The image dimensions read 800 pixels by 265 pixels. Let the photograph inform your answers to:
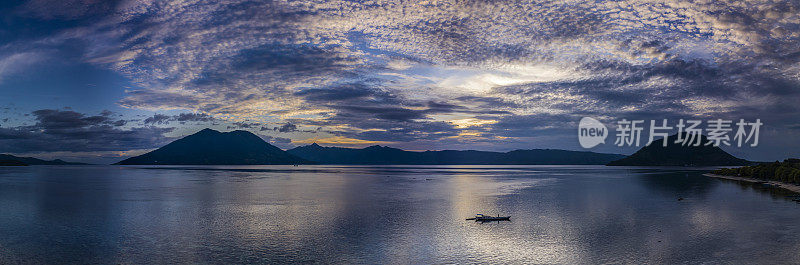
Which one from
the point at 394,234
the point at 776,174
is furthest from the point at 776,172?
the point at 394,234

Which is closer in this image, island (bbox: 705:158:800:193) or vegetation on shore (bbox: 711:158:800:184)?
island (bbox: 705:158:800:193)

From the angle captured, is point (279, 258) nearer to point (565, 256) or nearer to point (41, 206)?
point (565, 256)

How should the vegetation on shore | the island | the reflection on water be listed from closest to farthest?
the reflection on water → the island → the vegetation on shore

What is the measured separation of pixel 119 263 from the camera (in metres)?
31.5

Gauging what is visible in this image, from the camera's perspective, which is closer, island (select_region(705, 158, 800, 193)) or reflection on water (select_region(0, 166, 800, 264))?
reflection on water (select_region(0, 166, 800, 264))

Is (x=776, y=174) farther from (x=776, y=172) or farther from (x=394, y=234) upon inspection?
(x=394, y=234)

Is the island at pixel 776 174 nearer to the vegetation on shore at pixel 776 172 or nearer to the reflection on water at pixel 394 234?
the vegetation on shore at pixel 776 172

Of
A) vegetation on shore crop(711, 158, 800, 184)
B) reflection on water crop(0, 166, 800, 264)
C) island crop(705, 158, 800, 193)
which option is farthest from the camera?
vegetation on shore crop(711, 158, 800, 184)

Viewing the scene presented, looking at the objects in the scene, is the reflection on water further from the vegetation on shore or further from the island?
the vegetation on shore

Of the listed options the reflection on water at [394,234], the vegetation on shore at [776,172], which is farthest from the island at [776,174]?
the reflection on water at [394,234]

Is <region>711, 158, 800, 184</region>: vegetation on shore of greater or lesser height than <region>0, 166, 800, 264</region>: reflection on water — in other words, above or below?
above

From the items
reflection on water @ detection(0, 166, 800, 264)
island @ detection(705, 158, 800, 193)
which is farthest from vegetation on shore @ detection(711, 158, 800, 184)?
reflection on water @ detection(0, 166, 800, 264)

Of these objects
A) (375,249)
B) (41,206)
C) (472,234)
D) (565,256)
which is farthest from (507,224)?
(41,206)

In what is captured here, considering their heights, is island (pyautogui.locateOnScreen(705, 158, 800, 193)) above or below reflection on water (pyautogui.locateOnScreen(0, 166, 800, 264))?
above
